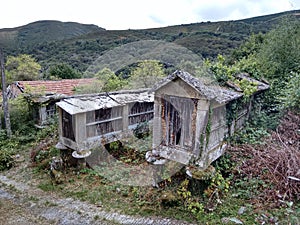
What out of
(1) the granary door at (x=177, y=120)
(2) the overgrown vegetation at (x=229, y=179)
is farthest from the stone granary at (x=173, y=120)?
(2) the overgrown vegetation at (x=229, y=179)

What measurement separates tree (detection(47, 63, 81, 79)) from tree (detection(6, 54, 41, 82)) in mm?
1543

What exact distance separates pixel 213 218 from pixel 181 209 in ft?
2.63

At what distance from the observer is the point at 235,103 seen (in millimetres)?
7602

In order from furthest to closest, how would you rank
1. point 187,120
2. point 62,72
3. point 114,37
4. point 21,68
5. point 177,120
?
point 114,37 → point 62,72 → point 21,68 → point 177,120 → point 187,120

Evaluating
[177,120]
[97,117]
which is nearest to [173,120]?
[177,120]

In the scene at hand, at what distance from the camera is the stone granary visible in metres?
5.77

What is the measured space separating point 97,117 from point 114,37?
1979cm

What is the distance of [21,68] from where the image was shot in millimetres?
21656

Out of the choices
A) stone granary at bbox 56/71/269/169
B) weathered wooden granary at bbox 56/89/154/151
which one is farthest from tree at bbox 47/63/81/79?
stone granary at bbox 56/71/269/169

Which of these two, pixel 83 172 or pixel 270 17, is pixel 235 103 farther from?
pixel 270 17

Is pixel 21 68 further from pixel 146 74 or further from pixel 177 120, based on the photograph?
pixel 177 120

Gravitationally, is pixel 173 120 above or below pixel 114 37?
below

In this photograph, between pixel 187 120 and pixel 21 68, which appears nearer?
pixel 187 120

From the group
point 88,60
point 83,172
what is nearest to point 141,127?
point 83,172
